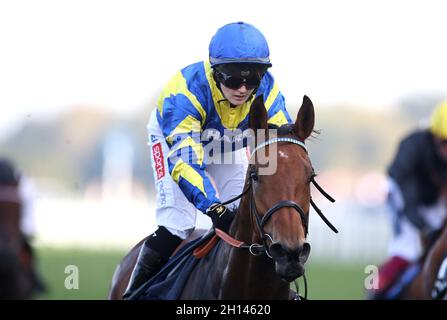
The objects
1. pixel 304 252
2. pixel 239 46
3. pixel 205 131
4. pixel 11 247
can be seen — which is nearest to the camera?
pixel 304 252

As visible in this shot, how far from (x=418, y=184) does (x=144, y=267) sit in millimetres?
3713

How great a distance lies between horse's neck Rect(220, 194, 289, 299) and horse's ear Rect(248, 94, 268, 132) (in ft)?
1.13

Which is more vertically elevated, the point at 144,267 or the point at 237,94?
the point at 237,94

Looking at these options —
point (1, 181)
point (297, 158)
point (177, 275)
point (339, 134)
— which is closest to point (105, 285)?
point (1, 181)

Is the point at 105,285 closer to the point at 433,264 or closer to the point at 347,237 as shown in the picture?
the point at 433,264

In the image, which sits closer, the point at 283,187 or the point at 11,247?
the point at 283,187

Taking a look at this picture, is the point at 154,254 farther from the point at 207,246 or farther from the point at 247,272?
the point at 247,272

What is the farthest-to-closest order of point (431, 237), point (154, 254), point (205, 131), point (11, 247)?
point (11, 247) < point (431, 237) < point (154, 254) < point (205, 131)

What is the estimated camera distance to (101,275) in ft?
55.3

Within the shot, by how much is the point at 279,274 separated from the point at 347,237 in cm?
1906

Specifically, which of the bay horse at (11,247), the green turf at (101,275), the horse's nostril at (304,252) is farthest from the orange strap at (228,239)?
the green turf at (101,275)

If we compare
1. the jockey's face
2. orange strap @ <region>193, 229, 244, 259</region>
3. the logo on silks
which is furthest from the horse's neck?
the jockey's face

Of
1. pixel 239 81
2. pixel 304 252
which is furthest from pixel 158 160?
pixel 304 252

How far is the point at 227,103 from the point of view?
5816mm
